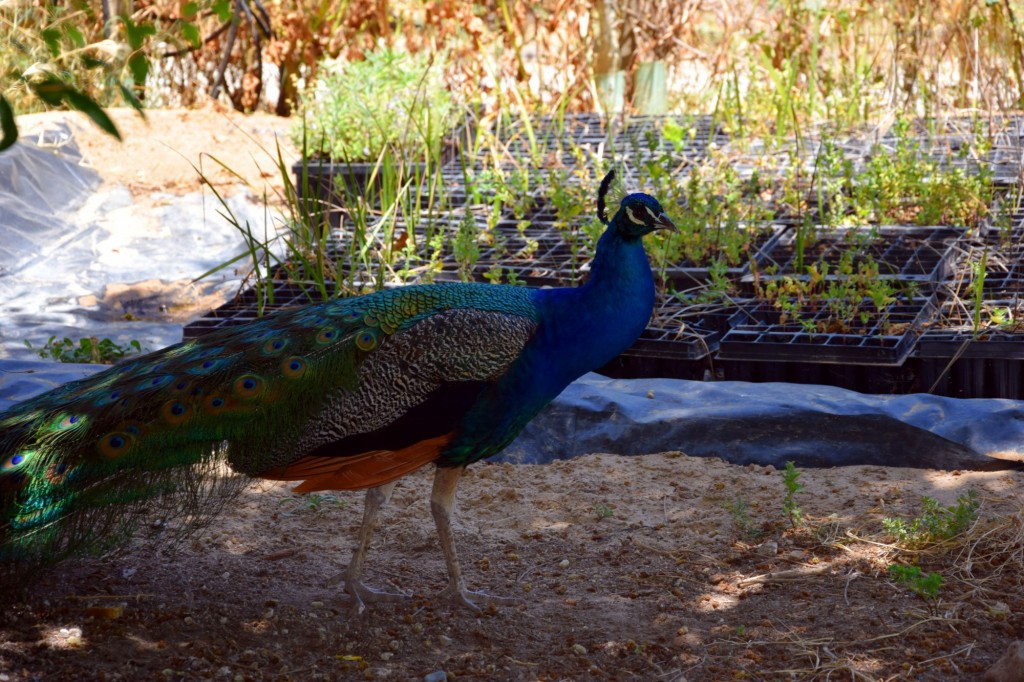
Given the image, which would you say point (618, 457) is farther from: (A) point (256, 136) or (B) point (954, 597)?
(A) point (256, 136)

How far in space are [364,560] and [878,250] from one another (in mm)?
3743

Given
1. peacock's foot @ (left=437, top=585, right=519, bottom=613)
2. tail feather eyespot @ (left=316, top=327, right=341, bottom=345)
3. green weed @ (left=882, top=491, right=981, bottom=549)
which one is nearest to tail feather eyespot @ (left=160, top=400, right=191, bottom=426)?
tail feather eyespot @ (left=316, top=327, right=341, bottom=345)

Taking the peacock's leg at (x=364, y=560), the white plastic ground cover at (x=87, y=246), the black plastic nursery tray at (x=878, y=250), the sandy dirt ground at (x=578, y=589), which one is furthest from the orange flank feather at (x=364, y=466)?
the white plastic ground cover at (x=87, y=246)

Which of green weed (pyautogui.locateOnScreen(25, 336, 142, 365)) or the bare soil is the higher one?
green weed (pyautogui.locateOnScreen(25, 336, 142, 365))

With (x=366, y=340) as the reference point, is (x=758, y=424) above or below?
below

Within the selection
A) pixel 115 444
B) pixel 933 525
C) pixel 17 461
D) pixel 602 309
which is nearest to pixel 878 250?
pixel 933 525

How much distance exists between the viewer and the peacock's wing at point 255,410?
299cm

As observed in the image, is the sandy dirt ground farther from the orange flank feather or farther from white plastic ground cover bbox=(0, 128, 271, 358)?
white plastic ground cover bbox=(0, 128, 271, 358)

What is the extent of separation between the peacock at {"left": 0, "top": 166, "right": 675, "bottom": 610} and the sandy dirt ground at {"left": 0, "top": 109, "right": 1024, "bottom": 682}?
24 centimetres

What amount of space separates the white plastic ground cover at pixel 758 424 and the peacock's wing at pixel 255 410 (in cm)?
133

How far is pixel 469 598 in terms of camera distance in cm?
352

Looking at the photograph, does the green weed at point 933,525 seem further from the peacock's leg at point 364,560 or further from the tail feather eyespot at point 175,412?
the tail feather eyespot at point 175,412

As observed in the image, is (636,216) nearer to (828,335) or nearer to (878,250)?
(828,335)

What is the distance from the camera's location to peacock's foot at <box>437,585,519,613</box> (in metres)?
3.49
